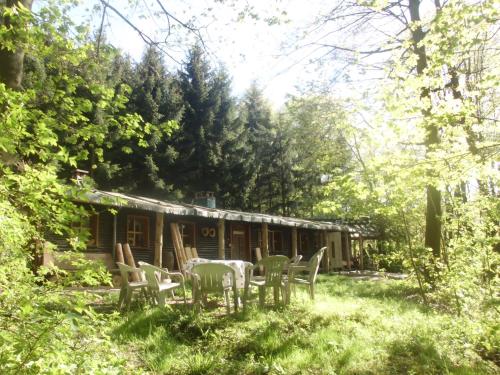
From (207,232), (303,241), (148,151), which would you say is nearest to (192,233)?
(207,232)

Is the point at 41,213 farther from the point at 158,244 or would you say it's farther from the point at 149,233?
the point at 149,233

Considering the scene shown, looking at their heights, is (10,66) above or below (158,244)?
above

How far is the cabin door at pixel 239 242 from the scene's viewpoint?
61.6ft

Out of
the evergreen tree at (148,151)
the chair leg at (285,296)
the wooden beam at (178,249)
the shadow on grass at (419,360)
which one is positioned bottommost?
the shadow on grass at (419,360)

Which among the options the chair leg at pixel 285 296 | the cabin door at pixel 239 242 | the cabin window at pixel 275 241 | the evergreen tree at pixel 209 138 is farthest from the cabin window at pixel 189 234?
the chair leg at pixel 285 296

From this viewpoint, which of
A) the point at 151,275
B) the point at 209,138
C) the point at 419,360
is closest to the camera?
the point at 419,360

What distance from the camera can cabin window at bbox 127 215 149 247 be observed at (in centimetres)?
1450

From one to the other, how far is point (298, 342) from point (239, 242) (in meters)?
14.1

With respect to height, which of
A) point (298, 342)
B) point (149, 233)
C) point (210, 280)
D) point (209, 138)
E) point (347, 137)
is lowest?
point (298, 342)

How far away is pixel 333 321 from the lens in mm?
6277

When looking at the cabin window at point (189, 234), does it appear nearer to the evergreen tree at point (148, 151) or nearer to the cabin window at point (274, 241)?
the cabin window at point (274, 241)

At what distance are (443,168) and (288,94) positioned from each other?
12.8m

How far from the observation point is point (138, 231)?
588 inches

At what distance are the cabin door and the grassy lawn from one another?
11823mm
